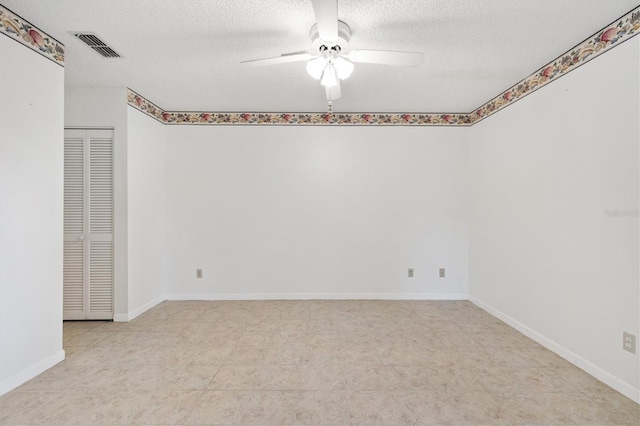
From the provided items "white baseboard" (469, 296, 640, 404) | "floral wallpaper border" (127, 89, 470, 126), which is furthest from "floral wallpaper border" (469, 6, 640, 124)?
"white baseboard" (469, 296, 640, 404)

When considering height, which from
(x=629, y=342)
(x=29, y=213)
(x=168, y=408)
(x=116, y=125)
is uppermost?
(x=116, y=125)

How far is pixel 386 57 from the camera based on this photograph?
1.97 metres

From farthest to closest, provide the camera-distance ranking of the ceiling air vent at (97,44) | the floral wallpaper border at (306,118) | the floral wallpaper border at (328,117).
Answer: the floral wallpaper border at (306,118) < the floral wallpaper border at (328,117) < the ceiling air vent at (97,44)

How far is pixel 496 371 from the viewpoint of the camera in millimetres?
2305

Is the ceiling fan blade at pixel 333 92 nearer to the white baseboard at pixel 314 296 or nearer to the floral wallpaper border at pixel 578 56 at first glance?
the floral wallpaper border at pixel 578 56

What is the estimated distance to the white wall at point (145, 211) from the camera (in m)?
3.39

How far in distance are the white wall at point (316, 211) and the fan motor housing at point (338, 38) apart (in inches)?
77.7

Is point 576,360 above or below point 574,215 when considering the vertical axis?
below

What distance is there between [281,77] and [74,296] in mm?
3232

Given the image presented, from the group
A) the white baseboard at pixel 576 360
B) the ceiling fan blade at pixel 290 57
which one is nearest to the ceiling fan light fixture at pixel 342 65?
Answer: the ceiling fan blade at pixel 290 57

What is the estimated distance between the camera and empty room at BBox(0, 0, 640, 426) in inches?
77.9

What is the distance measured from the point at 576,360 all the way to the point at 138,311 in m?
4.27

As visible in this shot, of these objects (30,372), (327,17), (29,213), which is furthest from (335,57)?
(30,372)

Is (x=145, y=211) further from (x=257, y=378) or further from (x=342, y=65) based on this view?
(x=342, y=65)
